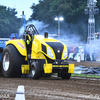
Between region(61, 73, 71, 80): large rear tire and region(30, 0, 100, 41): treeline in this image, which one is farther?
region(30, 0, 100, 41): treeline

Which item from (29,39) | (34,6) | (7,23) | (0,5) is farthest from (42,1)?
(29,39)

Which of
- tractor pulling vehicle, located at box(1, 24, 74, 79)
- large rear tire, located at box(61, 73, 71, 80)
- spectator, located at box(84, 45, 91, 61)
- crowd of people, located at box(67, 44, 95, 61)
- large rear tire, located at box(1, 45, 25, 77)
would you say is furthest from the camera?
spectator, located at box(84, 45, 91, 61)

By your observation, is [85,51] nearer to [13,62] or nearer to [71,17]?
[13,62]

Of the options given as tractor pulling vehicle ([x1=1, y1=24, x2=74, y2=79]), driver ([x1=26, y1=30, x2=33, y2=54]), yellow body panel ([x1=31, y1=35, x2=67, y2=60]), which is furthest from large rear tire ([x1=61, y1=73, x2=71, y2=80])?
driver ([x1=26, y1=30, x2=33, y2=54])

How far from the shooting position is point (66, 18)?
65.9m

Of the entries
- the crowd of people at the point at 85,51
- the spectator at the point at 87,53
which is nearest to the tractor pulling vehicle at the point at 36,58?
the crowd of people at the point at 85,51

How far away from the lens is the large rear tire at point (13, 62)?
1320 centimetres

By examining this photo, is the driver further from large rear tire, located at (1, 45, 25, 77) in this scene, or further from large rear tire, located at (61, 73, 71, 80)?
large rear tire, located at (61, 73, 71, 80)

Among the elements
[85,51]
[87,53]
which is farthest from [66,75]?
[85,51]

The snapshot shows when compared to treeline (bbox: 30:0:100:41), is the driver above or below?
below

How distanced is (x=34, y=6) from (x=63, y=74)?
75.4 metres

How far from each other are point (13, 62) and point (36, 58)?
1015 millimetres

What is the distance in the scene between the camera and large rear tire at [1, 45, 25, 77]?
520 inches

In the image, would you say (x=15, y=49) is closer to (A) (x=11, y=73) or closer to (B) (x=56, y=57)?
(A) (x=11, y=73)
